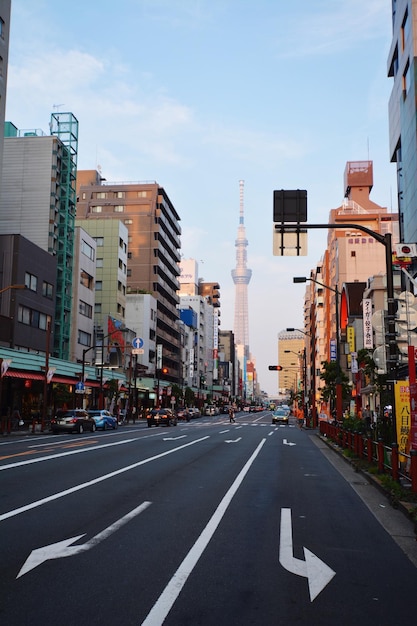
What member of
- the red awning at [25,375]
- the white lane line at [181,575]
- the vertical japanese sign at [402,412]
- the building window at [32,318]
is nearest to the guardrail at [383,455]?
the vertical japanese sign at [402,412]

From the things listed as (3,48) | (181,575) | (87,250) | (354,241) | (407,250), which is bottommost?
(181,575)

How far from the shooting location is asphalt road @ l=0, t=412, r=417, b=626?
5.44m

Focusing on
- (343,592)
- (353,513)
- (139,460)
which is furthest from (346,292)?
(343,592)

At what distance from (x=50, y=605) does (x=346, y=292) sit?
76.8 m

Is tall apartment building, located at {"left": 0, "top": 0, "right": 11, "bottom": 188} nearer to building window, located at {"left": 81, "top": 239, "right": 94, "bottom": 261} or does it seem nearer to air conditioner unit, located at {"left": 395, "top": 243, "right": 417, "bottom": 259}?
building window, located at {"left": 81, "top": 239, "right": 94, "bottom": 261}

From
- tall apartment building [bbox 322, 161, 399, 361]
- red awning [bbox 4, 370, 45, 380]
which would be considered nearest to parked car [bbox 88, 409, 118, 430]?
red awning [bbox 4, 370, 45, 380]

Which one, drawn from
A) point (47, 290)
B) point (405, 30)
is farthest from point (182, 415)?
point (405, 30)

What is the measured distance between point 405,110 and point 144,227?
6996cm

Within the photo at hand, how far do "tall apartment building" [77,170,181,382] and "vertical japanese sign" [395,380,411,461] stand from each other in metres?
88.2

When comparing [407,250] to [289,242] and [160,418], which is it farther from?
[160,418]

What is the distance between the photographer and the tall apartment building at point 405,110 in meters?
41.5

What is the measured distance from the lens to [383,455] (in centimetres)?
1552

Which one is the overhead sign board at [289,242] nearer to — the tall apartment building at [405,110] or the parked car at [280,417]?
the tall apartment building at [405,110]

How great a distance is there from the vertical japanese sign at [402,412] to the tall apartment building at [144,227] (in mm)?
88235
